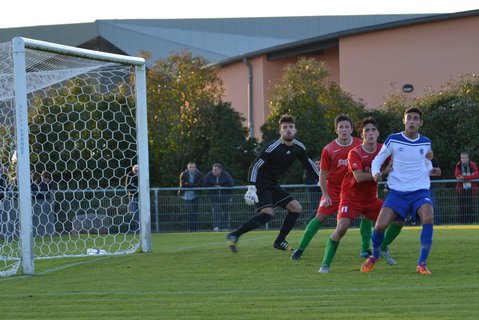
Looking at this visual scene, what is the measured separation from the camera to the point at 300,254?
13.8 metres

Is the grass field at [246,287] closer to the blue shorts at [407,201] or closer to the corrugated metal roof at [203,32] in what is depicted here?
the blue shorts at [407,201]

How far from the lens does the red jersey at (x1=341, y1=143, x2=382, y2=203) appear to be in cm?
1239

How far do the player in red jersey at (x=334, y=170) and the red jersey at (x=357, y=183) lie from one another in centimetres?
59

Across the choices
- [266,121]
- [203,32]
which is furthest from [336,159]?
[203,32]

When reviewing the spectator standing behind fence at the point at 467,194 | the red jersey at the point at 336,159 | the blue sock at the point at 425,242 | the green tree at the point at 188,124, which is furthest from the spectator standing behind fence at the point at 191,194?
the blue sock at the point at 425,242

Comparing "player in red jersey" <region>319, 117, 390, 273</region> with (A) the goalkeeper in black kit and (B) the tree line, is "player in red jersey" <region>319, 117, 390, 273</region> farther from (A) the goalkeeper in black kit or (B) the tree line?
(B) the tree line

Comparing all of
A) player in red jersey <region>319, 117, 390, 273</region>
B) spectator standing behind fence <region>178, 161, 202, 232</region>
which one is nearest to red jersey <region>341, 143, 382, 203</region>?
→ player in red jersey <region>319, 117, 390, 273</region>

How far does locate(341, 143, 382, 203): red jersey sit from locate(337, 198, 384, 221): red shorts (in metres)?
0.06

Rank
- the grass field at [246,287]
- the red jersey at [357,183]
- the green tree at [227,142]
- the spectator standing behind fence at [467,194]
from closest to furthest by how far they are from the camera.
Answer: the grass field at [246,287], the red jersey at [357,183], the spectator standing behind fence at [467,194], the green tree at [227,142]

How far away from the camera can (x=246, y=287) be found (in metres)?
10.7

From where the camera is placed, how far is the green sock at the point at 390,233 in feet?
41.2

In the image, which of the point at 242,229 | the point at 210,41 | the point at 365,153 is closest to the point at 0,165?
the point at 242,229

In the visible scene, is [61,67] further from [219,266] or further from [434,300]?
[434,300]

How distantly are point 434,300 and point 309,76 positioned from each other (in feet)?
85.4
